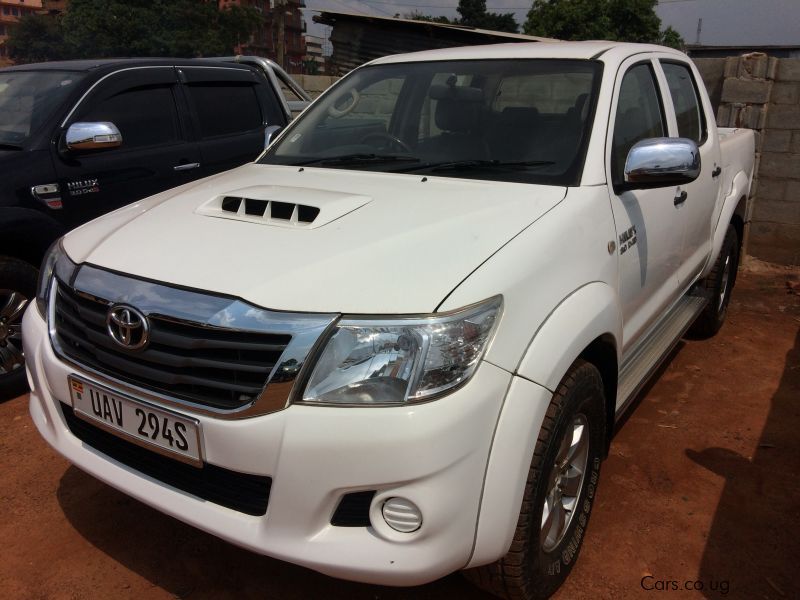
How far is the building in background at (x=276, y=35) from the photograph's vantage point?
4247 cm

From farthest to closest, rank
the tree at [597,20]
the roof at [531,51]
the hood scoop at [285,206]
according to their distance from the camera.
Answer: the tree at [597,20] < the roof at [531,51] < the hood scoop at [285,206]

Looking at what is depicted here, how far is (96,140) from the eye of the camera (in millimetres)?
3824

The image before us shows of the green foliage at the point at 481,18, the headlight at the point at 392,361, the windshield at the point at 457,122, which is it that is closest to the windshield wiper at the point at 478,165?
the windshield at the point at 457,122

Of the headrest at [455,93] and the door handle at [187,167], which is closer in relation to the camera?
the headrest at [455,93]

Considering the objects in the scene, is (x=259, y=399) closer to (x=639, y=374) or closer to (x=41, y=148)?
(x=639, y=374)

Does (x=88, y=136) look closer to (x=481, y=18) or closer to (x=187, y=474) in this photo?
(x=187, y=474)

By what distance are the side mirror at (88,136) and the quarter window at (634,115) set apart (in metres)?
2.76

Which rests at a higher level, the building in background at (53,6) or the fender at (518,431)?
the building in background at (53,6)

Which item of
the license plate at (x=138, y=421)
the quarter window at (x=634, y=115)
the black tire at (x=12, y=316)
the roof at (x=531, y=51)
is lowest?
the black tire at (x=12, y=316)

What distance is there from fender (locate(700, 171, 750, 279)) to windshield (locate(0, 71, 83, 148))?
13.1ft

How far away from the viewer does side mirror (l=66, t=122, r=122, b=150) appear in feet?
12.5

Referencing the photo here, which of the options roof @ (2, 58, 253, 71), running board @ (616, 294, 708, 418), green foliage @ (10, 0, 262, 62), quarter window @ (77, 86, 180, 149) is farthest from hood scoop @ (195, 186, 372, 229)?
green foliage @ (10, 0, 262, 62)

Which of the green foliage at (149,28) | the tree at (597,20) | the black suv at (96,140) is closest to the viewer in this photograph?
the black suv at (96,140)

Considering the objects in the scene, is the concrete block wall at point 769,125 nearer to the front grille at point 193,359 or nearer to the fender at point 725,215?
the fender at point 725,215
